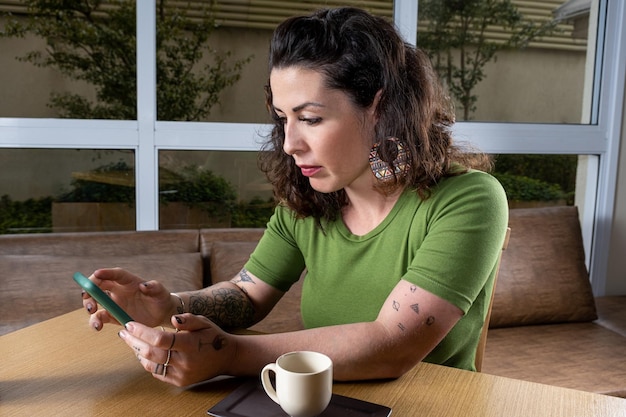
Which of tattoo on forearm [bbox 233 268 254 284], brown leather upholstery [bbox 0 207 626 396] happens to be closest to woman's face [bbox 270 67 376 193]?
tattoo on forearm [bbox 233 268 254 284]

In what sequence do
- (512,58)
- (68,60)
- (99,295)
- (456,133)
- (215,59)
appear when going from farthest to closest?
(512,58)
(456,133)
(215,59)
(68,60)
(99,295)

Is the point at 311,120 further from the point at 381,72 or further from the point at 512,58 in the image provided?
the point at 512,58

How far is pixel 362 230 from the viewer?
1.33 m

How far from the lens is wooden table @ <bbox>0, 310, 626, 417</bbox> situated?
2.93 feet

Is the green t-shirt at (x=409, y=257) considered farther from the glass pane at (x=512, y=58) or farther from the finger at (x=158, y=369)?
the glass pane at (x=512, y=58)

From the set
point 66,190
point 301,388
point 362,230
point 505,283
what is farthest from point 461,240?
point 66,190

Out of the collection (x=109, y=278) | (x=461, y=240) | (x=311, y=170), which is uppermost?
(x=311, y=170)

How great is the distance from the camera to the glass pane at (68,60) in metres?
2.36

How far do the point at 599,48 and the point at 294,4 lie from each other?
4.66ft

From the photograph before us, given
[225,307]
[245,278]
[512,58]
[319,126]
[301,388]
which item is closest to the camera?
[301,388]

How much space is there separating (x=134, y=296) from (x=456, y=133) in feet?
5.96

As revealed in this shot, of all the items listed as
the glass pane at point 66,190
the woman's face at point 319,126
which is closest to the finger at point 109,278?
the woman's face at point 319,126

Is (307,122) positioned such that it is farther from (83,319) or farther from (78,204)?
(78,204)

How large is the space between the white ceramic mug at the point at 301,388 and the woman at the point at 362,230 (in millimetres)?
152
